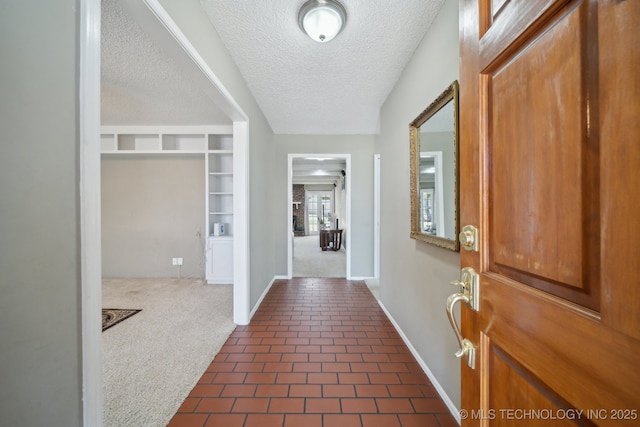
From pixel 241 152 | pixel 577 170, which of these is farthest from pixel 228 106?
pixel 577 170

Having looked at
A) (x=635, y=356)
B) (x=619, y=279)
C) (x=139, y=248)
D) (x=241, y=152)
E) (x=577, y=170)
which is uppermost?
(x=241, y=152)

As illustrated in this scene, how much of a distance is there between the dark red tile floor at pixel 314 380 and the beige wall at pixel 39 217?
0.91 m

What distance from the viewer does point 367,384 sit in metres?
1.66

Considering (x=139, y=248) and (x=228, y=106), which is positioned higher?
(x=228, y=106)

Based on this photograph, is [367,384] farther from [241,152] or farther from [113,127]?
[113,127]

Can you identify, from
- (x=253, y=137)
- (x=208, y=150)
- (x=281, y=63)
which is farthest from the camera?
(x=208, y=150)

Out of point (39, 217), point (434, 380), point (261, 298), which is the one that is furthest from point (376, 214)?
point (39, 217)

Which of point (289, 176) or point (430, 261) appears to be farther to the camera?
point (289, 176)

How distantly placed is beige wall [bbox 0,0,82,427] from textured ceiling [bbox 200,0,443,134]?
1223 millimetres

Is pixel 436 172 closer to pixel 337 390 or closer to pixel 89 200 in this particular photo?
pixel 337 390

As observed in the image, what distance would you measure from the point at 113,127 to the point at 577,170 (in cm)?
516

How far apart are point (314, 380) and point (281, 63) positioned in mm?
2510

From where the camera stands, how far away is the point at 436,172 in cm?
168

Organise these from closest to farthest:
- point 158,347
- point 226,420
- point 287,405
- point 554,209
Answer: point 554,209 → point 226,420 → point 287,405 → point 158,347
